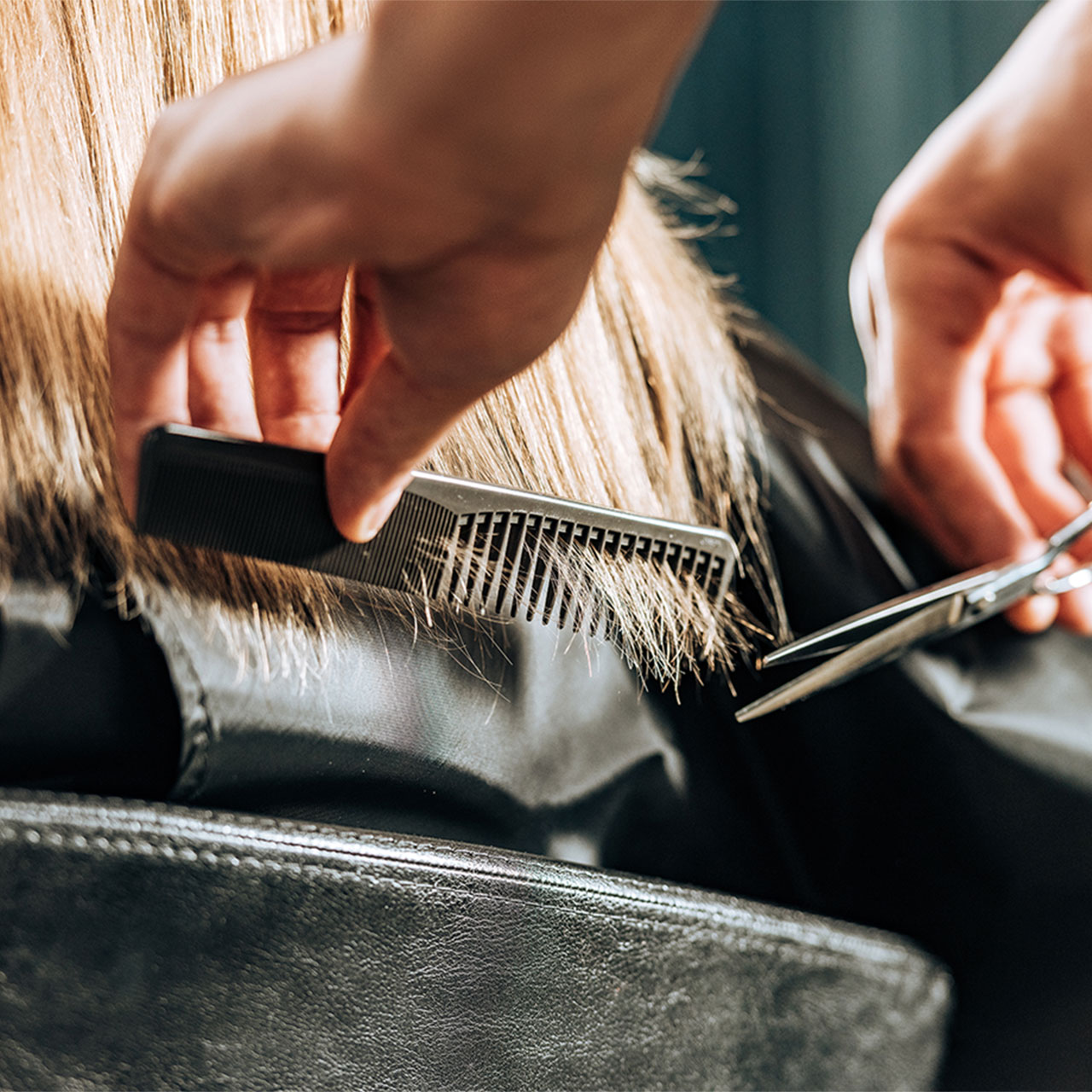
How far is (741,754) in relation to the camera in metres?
0.54

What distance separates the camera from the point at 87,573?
387 millimetres

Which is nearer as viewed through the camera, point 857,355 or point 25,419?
point 25,419

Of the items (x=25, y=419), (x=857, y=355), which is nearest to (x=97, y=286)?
(x=25, y=419)

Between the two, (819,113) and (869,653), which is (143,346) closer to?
(869,653)

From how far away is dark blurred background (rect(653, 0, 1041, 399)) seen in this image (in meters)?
1.68

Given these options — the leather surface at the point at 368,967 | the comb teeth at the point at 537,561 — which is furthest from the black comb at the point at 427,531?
the leather surface at the point at 368,967

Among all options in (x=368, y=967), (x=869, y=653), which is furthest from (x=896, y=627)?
(x=368, y=967)

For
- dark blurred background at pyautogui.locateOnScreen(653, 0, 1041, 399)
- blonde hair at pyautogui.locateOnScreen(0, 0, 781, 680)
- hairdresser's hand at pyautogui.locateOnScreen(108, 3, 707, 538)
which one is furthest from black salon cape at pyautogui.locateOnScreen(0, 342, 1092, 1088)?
dark blurred background at pyautogui.locateOnScreen(653, 0, 1041, 399)

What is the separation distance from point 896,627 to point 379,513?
0.26m

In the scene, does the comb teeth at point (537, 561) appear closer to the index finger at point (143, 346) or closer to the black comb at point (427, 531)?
the black comb at point (427, 531)

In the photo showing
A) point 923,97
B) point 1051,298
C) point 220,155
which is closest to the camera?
point 220,155

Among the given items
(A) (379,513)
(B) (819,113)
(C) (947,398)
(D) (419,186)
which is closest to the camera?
(D) (419,186)

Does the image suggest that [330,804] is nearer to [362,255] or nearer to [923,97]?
[362,255]

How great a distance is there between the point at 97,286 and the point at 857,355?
1.58 meters
